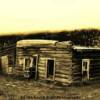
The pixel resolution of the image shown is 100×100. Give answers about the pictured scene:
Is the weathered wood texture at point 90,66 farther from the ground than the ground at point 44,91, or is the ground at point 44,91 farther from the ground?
the weathered wood texture at point 90,66

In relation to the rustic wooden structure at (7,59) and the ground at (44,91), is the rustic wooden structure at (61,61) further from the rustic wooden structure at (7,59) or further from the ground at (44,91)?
the rustic wooden structure at (7,59)

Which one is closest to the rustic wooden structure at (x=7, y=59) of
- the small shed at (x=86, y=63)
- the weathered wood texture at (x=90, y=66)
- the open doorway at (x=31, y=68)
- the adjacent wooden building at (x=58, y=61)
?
the adjacent wooden building at (x=58, y=61)

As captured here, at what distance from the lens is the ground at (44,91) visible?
764 inches

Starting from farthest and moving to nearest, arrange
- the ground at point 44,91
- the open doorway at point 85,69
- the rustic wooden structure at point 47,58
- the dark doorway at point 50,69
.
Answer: the dark doorway at point 50,69, the open doorway at point 85,69, the rustic wooden structure at point 47,58, the ground at point 44,91

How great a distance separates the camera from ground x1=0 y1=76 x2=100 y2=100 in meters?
19.4

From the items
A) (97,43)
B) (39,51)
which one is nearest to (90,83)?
(39,51)

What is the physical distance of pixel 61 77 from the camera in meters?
24.6

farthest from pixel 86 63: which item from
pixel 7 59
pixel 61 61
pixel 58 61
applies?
pixel 7 59

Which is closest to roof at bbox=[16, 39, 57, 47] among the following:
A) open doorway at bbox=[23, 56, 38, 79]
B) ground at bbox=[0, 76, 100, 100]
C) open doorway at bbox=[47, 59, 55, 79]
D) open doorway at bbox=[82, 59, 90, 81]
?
open doorway at bbox=[23, 56, 38, 79]

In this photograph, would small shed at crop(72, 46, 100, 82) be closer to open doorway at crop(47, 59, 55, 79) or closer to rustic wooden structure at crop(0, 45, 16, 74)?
open doorway at crop(47, 59, 55, 79)

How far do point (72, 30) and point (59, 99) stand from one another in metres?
44.8

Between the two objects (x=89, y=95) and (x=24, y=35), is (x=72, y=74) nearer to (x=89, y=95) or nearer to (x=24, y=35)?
(x=89, y=95)

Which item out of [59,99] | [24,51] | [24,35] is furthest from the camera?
[24,35]

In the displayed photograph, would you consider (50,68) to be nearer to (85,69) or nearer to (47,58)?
(47,58)
